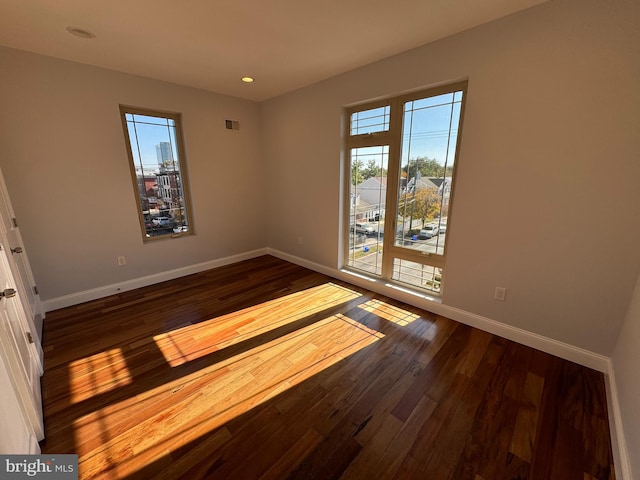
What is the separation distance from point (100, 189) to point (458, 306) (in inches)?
160

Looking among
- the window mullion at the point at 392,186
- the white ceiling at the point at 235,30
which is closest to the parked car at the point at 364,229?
the window mullion at the point at 392,186

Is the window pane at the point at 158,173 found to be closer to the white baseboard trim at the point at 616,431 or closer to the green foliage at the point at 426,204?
the green foliage at the point at 426,204

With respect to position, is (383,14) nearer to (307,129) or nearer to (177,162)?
(307,129)

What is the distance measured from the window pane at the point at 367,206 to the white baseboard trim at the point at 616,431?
2049 mm

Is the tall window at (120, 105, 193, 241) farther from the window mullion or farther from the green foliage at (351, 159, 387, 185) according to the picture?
the window mullion

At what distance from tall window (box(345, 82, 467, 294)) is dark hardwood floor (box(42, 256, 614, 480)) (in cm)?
65

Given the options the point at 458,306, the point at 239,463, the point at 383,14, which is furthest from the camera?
the point at 458,306

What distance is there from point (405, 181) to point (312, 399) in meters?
2.25

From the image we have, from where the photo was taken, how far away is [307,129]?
3572 mm

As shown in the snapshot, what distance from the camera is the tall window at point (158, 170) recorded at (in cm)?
316

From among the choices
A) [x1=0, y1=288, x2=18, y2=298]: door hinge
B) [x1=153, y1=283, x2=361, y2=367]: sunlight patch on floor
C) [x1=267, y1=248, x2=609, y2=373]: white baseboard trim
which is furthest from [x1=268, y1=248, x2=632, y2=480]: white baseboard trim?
[x1=0, y1=288, x2=18, y2=298]: door hinge

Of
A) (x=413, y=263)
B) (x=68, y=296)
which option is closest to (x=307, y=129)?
(x=413, y=263)

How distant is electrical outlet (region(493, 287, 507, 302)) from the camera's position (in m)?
2.26

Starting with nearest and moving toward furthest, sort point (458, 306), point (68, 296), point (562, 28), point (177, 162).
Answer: point (562, 28), point (458, 306), point (68, 296), point (177, 162)
